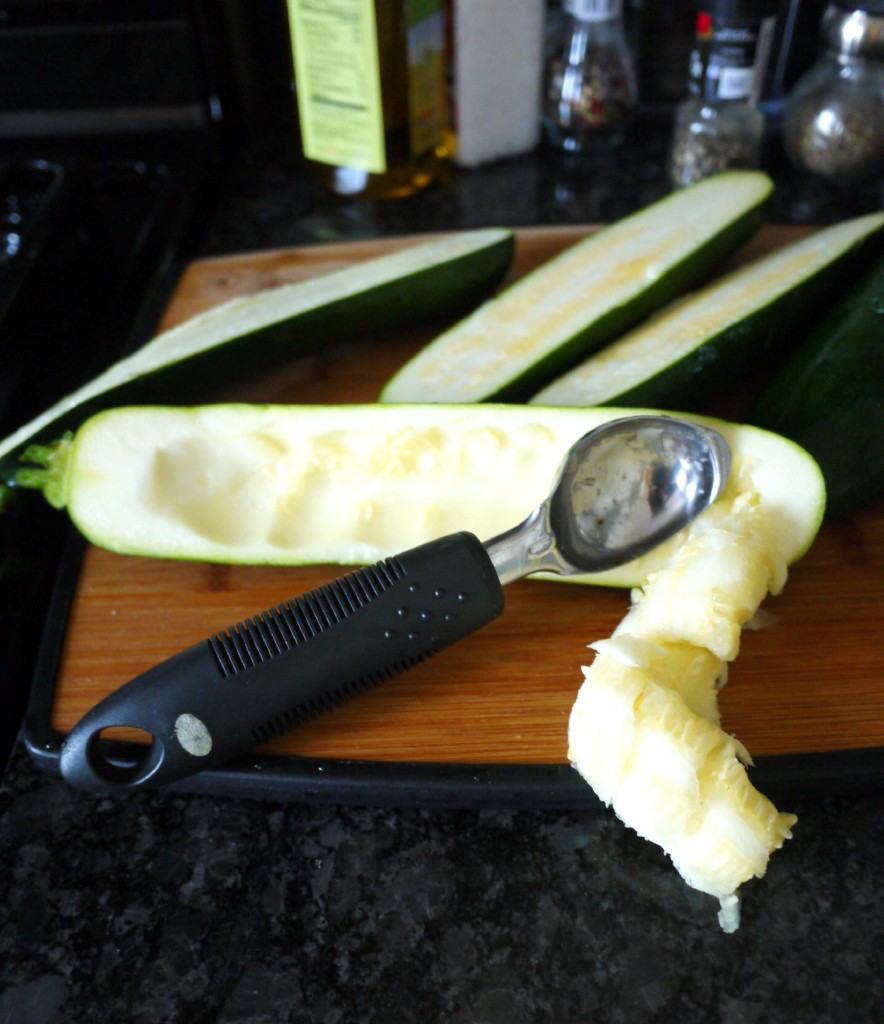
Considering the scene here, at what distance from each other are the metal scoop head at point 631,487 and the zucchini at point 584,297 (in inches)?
7.2

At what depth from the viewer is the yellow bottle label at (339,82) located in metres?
1.22

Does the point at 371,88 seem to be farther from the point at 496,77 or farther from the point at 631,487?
the point at 631,487

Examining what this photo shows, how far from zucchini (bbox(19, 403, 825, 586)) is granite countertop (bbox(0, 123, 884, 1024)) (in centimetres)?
24

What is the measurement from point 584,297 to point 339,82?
55 centimetres

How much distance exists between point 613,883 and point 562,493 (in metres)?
0.32

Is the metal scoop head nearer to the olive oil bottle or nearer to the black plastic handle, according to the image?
the black plastic handle

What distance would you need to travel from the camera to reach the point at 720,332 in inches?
36.9

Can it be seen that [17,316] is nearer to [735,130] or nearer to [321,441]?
[321,441]

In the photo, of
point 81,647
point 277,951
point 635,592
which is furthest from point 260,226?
point 277,951

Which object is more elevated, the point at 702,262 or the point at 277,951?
the point at 702,262

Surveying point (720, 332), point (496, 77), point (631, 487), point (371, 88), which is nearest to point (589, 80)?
point (496, 77)

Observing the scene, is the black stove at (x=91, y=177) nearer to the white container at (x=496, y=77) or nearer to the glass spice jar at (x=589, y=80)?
the white container at (x=496, y=77)

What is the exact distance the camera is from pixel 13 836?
0.70m

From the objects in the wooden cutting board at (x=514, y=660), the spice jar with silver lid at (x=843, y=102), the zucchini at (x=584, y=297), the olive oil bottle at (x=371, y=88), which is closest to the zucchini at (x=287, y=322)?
the zucchini at (x=584, y=297)
